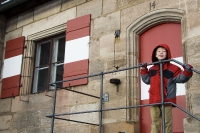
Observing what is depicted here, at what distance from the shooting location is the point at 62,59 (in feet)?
26.8

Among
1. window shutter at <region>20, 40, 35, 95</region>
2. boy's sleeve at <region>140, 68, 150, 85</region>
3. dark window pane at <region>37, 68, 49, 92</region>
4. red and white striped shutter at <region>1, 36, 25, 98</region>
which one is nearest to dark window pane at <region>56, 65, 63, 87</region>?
dark window pane at <region>37, 68, 49, 92</region>

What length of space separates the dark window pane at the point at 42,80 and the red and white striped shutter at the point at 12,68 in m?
0.49

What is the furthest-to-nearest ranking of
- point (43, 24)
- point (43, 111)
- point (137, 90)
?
point (43, 24)
point (43, 111)
point (137, 90)

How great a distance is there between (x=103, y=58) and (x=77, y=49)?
75 centimetres

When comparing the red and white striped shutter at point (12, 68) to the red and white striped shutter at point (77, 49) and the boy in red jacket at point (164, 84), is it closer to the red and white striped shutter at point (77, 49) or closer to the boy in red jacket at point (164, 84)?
the red and white striped shutter at point (77, 49)

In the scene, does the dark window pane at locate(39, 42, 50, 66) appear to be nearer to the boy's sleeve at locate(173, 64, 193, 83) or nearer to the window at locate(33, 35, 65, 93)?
the window at locate(33, 35, 65, 93)

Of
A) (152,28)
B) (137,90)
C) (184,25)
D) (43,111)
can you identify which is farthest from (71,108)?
(184,25)

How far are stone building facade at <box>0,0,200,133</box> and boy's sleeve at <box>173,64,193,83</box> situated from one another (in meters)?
0.95

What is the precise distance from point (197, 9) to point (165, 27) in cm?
74

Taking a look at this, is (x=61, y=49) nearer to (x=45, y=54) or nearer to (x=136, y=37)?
(x=45, y=54)

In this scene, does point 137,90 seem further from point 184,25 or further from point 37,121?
point 37,121

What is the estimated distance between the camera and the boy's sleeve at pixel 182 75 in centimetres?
460

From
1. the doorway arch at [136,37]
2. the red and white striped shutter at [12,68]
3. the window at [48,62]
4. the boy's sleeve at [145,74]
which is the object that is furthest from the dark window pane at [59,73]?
the boy's sleeve at [145,74]

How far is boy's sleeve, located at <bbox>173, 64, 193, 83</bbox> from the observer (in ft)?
15.1
